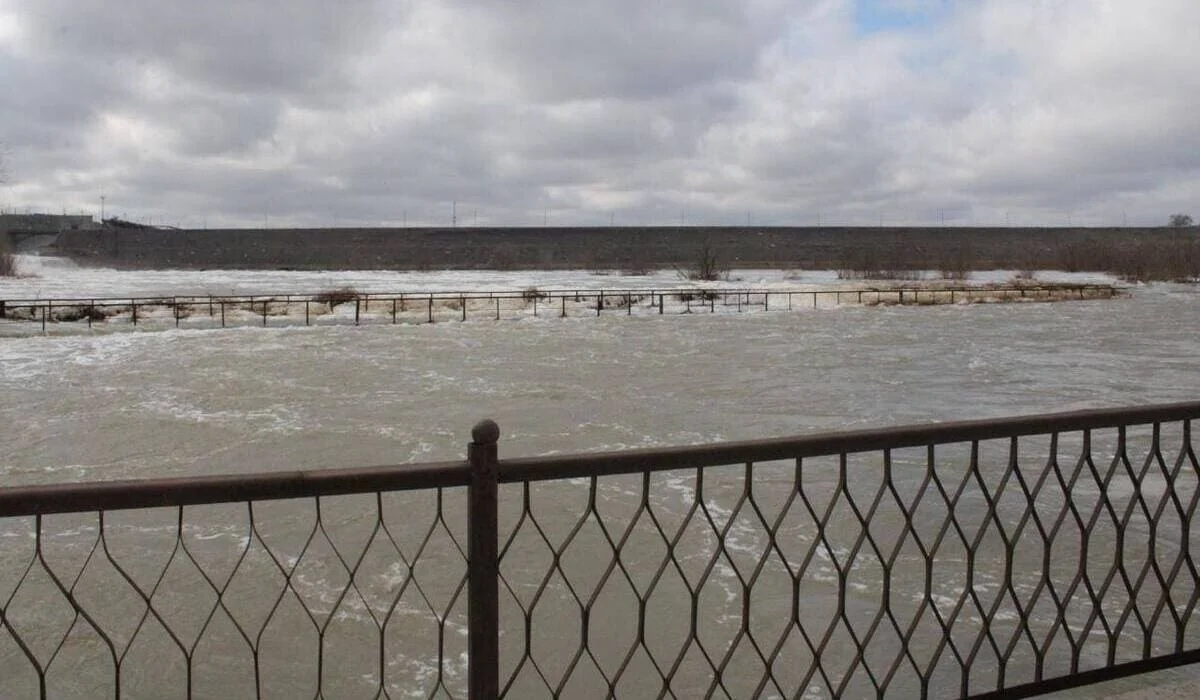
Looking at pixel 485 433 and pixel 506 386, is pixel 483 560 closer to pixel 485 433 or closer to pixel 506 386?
pixel 485 433

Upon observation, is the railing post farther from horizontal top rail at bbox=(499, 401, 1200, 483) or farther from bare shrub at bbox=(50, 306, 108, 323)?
bare shrub at bbox=(50, 306, 108, 323)

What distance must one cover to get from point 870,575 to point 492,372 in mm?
13251

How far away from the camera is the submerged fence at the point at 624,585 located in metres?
2.81

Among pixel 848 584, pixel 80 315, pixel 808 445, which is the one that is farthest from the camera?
pixel 80 315

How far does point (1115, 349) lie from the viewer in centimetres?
2348

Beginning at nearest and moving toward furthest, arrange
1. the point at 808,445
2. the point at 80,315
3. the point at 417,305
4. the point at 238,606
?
1. the point at 808,445
2. the point at 238,606
3. the point at 80,315
4. the point at 417,305

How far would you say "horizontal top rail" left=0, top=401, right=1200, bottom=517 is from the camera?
2270 mm

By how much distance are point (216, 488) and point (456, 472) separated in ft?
2.06

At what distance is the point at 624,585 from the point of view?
6742 mm

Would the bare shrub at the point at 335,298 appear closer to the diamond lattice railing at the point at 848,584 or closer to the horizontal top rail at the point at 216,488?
the diamond lattice railing at the point at 848,584

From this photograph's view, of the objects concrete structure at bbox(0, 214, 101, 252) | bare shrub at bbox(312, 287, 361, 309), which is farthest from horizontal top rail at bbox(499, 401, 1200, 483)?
concrete structure at bbox(0, 214, 101, 252)

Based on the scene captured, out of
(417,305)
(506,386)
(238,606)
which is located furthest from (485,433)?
(417,305)

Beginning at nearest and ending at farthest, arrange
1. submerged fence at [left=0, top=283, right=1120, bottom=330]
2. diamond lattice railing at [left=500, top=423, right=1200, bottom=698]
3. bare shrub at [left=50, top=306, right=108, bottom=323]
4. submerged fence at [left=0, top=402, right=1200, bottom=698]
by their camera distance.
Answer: submerged fence at [left=0, top=402, right=1200, bottom=698]
diamond lattice railing at [left=500, top=423, right=1200, bottom=698]
bare shrub at [left=50, top=306, right=108, bottom=323]
submerged fence at [left=0, top=283, right=1120, bottom=330]

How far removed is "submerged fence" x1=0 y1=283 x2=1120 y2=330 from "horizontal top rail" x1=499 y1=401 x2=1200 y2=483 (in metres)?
30.1
